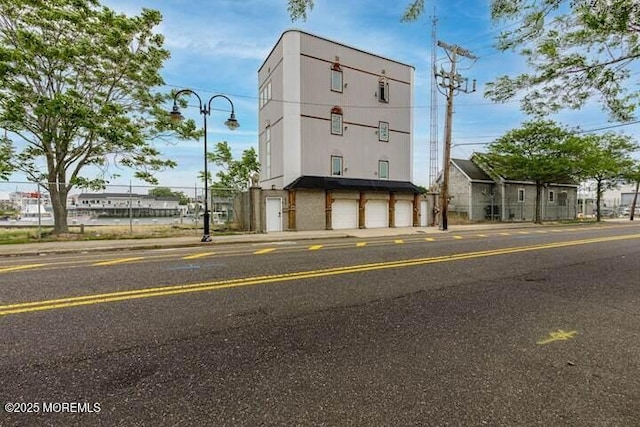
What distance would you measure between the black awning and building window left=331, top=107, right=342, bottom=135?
3367mm

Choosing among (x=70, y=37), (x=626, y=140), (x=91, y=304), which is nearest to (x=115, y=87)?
(x=70, y=37)

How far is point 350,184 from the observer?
22.2m

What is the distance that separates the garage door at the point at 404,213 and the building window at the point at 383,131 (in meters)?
4.85

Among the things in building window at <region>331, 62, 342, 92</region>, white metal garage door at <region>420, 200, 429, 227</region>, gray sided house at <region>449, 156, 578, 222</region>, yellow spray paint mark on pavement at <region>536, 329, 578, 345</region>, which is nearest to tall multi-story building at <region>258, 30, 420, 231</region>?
building window at <region>331, 62, 342, 92</region>

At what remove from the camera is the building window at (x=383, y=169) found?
24.3 meters

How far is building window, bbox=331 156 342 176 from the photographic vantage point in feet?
73.9

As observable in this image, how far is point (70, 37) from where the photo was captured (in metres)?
14.4

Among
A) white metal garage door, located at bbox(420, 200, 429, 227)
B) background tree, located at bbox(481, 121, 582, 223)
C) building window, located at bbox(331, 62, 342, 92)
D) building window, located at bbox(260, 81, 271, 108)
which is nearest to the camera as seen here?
building window, located at bbox(331, 62, 342, 92)

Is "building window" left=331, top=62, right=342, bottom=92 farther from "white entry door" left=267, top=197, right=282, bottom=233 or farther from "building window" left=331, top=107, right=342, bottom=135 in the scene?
"white entry door" left=267, top=197, right=282, bottom=233

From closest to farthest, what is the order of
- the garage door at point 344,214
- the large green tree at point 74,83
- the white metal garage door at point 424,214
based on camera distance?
the large green tree at point 74,83 → the garage door at point 344,214 → the white metal garage door at point 424,214

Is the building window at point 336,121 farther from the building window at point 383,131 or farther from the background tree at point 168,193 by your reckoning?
the background tree at point 168,193

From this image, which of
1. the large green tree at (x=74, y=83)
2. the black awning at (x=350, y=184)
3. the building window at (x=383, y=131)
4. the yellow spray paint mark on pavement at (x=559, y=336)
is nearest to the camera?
the yellow spray paint mark on pavement at (x=559, y=336)

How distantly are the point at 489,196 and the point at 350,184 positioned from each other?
67.1ft

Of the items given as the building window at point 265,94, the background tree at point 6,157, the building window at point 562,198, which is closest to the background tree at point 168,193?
the background tree at point 6,157
